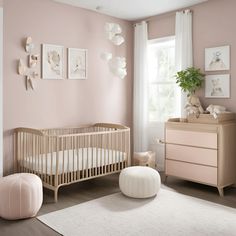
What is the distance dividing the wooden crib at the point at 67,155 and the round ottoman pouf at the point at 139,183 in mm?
493

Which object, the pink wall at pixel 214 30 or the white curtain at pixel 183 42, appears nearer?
the pink wall at pixel 214 30

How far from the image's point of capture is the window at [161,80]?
4.69 m

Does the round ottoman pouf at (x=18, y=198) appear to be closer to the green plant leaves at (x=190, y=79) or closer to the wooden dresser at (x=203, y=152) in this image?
the wooden dresser at (x=203, y=152)

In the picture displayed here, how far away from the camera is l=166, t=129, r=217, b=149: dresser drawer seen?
355cm

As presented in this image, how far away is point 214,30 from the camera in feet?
13.0

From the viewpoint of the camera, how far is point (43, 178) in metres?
3.46

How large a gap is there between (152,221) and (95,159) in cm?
120

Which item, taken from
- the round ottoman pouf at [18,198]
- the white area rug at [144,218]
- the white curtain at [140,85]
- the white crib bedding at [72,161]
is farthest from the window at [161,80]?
the round ottoman pouf at [18,198]

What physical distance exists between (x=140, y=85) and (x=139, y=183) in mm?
2038

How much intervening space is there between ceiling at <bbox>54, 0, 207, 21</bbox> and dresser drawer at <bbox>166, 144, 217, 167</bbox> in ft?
6.39

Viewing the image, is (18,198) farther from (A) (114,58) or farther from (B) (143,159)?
(A) (114,58)

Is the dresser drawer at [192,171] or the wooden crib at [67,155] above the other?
the wooden crib at [67,155]

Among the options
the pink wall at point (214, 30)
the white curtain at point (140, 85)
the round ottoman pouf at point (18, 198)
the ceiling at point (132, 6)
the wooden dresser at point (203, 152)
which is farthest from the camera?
the white curtain at point (140, 85)

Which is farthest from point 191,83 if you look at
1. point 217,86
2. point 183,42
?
point 183,42
